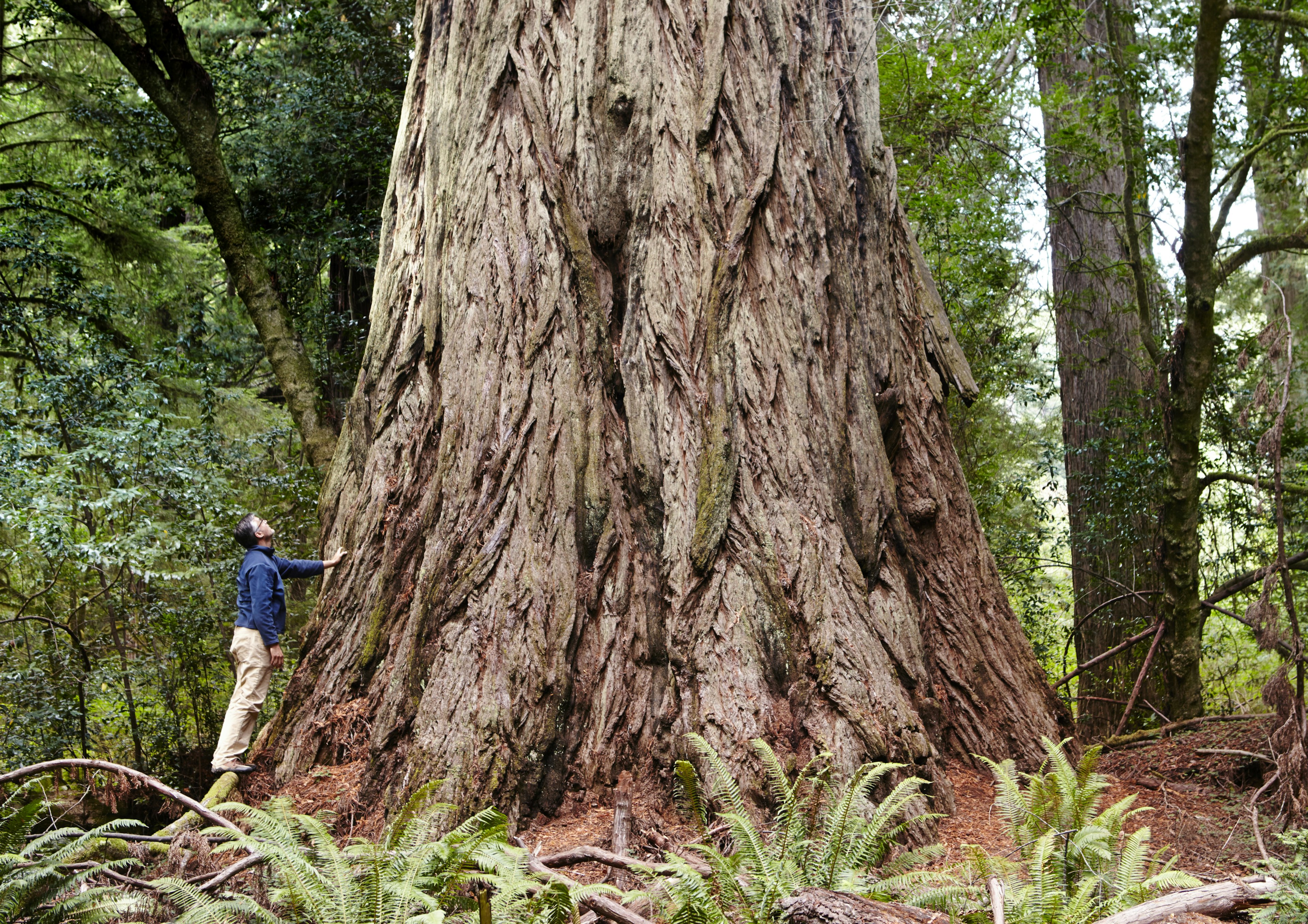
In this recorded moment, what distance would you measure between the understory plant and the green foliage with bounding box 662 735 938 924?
1.04 ft

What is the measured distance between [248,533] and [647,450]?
3.12 metres

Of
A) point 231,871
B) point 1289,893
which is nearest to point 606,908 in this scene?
point 231,871

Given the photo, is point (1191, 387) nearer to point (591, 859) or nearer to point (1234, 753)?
point (1234, 753)

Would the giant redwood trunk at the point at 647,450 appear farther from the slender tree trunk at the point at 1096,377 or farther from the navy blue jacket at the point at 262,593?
the slender tree trunk at the point at 1096,377

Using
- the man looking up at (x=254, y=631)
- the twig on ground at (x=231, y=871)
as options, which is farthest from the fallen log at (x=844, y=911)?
the man looking up at (x=254, y=631)

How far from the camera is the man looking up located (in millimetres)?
5703

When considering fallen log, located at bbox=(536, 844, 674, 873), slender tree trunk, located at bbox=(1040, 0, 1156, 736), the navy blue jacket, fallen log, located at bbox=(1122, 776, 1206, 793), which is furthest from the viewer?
slender tree trunk, located at bbox=(1040, 0, 1156, 736)

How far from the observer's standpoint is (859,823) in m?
3.44

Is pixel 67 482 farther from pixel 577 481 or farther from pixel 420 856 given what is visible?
pixel 420 856

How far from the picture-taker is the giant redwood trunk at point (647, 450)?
168 inches

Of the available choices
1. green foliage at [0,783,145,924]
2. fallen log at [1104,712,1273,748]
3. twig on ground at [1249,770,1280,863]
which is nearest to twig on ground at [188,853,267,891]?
green foliage at [0,783,145,924]

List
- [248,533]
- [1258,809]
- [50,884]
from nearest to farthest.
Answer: [50,884] → [1258,809] → [248,533]

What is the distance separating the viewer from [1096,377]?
8.94 m

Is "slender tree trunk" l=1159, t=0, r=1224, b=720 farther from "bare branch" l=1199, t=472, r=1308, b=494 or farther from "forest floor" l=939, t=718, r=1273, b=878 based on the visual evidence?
"forest floor" l=939, t=718, r=1273, b=878
